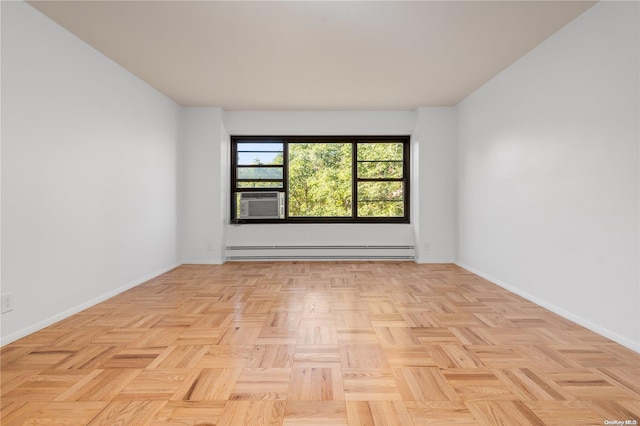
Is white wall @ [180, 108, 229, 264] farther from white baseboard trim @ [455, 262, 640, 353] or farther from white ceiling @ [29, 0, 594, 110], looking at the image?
white baseboard trim @ [455, 262, 640, 353]

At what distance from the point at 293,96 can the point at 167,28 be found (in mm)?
2006

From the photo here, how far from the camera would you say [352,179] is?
5.61 meters

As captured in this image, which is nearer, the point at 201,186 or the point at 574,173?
the point at 574,173

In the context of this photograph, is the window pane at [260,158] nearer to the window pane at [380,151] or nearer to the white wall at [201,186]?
the white wall at [201,186]

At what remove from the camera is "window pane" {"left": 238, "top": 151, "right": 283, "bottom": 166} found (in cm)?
562

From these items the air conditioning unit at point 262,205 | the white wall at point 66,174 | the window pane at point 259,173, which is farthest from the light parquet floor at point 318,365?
the window pane at point 259,173

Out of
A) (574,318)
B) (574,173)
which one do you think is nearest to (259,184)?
(574,173)

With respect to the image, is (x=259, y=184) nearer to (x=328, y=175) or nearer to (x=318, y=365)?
(x=328, y=175)

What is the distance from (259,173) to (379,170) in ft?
6.63

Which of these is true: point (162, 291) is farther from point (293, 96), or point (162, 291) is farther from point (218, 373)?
point (293, 96)

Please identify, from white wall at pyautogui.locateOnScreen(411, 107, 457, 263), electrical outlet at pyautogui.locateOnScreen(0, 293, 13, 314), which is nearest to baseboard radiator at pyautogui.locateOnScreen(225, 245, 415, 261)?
white wall at pyautogui.locateOnScreen(411, 107, 457, 263)

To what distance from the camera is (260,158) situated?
5625 mm

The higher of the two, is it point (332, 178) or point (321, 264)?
point (332, 178)

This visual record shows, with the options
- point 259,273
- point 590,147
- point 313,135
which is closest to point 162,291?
point 259,273
